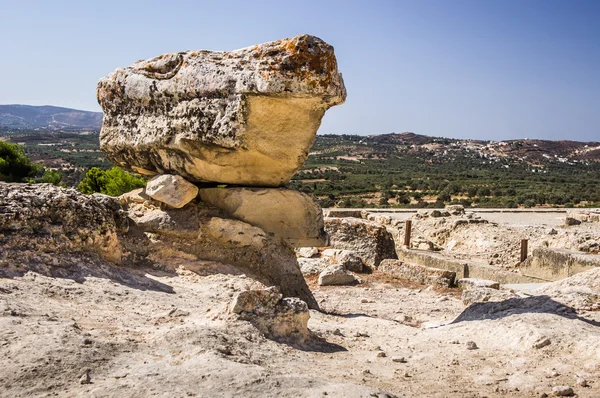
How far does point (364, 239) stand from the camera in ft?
46.1

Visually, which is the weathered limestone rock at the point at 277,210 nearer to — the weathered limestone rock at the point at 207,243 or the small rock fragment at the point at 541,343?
the weathered limestone rock at the point at 207,243

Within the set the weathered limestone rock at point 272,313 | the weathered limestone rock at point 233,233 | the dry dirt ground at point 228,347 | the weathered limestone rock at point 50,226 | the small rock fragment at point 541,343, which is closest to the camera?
the dry dirt ground at point 228,347

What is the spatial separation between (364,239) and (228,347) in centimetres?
986

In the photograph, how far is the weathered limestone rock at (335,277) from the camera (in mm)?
11123

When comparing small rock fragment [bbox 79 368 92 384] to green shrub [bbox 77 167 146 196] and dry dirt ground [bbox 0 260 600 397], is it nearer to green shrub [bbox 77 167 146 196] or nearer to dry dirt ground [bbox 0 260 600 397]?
dry dirt ground [bbox 0 260 600 397]

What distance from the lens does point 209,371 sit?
3844mm

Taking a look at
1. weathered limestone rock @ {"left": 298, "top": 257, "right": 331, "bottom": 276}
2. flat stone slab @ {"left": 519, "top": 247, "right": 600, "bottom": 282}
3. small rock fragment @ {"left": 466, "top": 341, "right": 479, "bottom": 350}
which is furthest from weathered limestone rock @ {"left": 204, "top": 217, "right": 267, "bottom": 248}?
flat stone slab @ {"left": 519, "top": 247, "right": 600, "bottom": 282}

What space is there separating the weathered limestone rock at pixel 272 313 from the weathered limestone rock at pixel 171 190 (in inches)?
108

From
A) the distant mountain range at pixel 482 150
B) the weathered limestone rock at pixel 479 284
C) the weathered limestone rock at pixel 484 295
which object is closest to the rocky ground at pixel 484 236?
the weathered limestone rock at pixel 479 284

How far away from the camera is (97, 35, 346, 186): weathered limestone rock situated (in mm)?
6672

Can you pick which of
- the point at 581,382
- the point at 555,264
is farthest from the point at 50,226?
the point at 555,264

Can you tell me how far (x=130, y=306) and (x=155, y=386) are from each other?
1.90 m

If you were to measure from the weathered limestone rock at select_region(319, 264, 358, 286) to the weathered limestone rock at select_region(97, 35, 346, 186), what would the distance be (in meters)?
3.41

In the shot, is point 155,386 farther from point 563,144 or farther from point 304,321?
point 563,144
